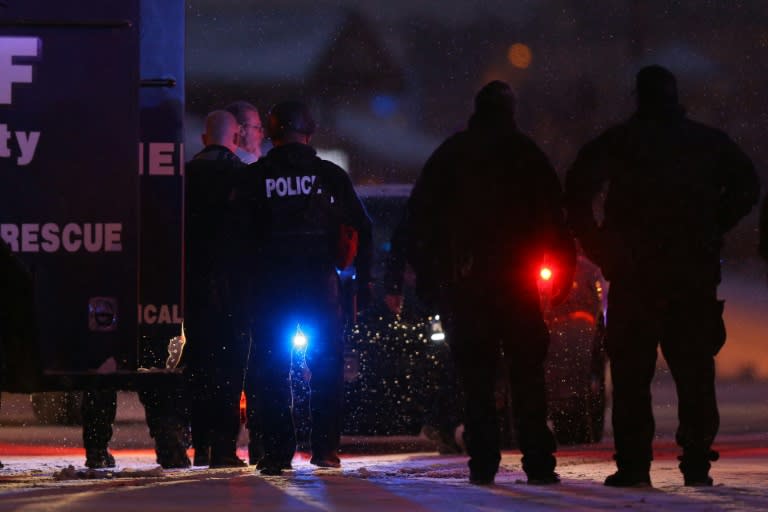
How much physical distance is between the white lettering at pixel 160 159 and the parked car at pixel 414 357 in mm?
3051

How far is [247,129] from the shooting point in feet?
38.1

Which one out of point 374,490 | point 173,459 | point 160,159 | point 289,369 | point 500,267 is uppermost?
point 160,159

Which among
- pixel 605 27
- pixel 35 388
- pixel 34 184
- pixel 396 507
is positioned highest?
pixel 605 27

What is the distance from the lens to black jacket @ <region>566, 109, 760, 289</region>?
880 cm

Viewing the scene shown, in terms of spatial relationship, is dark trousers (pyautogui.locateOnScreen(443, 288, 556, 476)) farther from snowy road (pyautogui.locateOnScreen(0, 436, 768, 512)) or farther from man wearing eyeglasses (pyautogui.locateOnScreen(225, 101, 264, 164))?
man wearing eyeglasses (pyautogui.locateOnScreen(225, 101, 264, 164))

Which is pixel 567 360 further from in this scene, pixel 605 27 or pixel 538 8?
pixel 538 8

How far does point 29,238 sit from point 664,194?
2845mm

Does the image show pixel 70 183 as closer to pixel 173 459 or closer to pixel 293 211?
pixel 293 211

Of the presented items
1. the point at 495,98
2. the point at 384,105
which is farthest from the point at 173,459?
the point at 384,105

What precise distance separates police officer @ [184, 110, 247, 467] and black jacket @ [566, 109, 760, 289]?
2.75 m

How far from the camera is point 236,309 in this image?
433 inches

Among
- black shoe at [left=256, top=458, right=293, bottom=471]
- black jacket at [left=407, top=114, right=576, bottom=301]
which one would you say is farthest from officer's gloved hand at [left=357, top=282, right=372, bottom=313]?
black jacket at [left=407, top=114, right=576, bottom=301]

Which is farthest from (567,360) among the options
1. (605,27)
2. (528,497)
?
(605,27)

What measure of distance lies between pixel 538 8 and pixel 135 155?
33.9m
